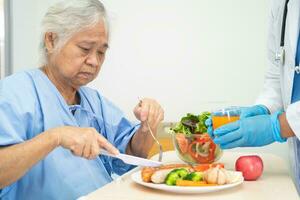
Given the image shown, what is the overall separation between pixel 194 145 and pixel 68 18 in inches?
22.1

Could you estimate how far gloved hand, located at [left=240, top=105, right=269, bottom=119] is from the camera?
128cm

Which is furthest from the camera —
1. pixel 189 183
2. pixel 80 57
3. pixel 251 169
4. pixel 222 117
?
pixel 80 57

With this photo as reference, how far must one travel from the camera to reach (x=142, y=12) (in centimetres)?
241

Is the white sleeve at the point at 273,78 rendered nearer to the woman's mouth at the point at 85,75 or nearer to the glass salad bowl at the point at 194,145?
the glass salad bowl at the point at 194,145

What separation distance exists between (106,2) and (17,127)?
1.52 meters

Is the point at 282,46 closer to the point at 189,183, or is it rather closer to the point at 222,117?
the point at 222,117

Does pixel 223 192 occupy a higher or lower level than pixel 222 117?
lower

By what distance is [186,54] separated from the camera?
7.77 feet

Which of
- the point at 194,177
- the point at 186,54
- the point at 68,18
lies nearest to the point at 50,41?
the point at 68,18

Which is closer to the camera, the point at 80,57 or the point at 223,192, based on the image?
the point at 223,192

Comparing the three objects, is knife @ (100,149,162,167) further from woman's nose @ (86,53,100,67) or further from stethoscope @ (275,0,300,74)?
stethoscope @ (275,0,300,74)

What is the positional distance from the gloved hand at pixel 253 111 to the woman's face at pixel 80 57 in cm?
51

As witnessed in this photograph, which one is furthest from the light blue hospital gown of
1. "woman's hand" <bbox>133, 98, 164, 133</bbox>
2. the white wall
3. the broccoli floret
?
the white wall

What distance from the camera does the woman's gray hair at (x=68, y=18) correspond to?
1.25m
